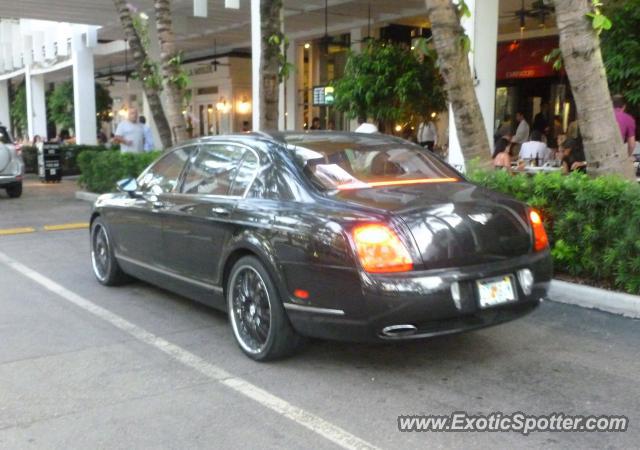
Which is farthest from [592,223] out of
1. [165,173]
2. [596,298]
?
[165,173]

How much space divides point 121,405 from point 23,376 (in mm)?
974

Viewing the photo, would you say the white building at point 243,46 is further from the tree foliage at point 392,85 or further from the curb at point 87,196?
the curb at point 87,196

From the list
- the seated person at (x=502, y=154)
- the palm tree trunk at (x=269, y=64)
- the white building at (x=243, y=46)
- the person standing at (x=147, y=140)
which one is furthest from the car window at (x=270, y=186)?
the person standing at (x=147, y=140)

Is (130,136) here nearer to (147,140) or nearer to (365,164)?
(147,140)

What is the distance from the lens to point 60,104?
28781 mm

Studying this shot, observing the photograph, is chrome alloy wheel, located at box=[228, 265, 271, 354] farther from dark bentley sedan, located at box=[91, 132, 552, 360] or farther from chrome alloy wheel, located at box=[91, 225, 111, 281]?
chrome alloy wheel, located at box=[91, 225, 111, 281]

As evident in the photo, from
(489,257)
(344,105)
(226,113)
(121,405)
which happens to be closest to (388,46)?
(344,105)

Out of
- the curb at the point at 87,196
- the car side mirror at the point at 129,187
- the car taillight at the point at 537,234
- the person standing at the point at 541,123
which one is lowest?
the curb at the point at 87,196

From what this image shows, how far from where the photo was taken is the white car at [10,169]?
15.2 m

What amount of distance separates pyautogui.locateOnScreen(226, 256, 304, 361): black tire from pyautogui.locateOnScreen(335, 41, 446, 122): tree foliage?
348 inches

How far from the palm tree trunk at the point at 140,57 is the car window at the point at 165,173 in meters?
7.12

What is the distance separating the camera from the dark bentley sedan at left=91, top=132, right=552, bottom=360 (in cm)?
406

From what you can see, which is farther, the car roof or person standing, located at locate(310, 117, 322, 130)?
person standing, located at locate(310, 117, 322, 130)

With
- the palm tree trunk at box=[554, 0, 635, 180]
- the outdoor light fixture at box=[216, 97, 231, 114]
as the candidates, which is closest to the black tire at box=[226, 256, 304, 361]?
the palm tree trunk at box=[554, 0, 635, 180]
